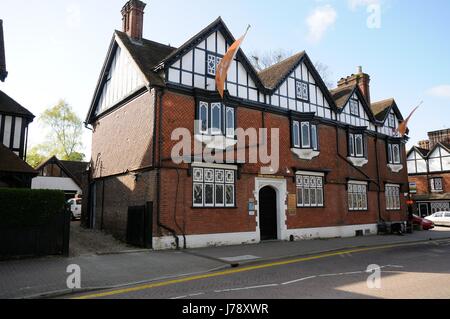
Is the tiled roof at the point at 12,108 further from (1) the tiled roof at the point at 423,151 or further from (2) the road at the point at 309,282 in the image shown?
(1) the tiled roof at the point at 423,151

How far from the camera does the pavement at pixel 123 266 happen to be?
26.6 feet

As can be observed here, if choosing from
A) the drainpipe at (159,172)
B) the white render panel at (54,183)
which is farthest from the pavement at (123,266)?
the white render panel at (54,183)

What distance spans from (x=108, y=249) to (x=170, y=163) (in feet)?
14.0

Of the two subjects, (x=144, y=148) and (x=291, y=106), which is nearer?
(x=144, y=148)

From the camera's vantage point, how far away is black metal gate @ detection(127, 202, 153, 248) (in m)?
14.1

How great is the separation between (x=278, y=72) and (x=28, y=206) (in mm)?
14666

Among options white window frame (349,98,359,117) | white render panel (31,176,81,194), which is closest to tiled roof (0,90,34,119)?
white render panel (31,176,81,194)

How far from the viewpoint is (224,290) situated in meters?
7.54

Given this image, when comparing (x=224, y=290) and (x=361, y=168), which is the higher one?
(x=361, y=168)

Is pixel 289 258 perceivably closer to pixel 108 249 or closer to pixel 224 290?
pixel 224 290

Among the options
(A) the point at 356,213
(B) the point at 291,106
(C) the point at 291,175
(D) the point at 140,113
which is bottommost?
(A) the point at 356,213

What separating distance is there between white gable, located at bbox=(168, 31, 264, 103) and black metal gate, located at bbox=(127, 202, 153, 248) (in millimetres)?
5790
